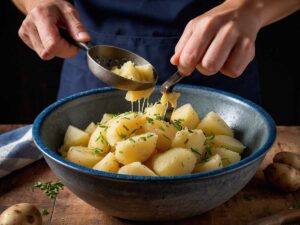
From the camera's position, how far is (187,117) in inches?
66.4

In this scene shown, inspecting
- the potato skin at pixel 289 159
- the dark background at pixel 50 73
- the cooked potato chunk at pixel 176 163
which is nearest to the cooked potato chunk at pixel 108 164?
the cooked potato chunk at pixel 176 163

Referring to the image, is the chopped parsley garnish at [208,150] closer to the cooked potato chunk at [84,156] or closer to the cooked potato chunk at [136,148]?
the cooked potato chunk at [136,148]

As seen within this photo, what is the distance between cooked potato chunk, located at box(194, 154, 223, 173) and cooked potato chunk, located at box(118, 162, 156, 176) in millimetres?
150

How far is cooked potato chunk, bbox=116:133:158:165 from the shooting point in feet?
4.64

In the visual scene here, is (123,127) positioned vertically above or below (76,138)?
above

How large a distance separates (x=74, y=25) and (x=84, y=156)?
0.51 metres

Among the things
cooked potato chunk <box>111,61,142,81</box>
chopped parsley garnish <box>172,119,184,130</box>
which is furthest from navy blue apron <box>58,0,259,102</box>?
chopped parsley garnish <box>172,119,184,130</box>

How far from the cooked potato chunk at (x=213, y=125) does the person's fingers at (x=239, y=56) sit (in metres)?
0.20

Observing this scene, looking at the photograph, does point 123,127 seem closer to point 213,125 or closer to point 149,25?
point 213,125

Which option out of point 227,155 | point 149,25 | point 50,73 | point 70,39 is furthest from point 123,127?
point 50,73

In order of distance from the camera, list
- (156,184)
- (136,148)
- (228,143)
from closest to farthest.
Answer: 1. (156,184)
2. (136,148)
3. (228,143)

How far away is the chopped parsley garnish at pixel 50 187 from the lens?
164cm

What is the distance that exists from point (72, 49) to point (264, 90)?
1.85 meters

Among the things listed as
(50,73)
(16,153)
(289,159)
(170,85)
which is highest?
(170,85)
